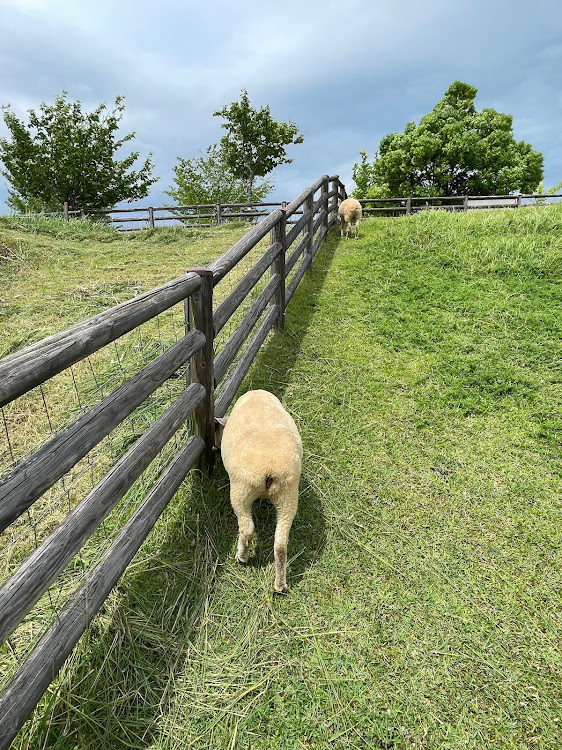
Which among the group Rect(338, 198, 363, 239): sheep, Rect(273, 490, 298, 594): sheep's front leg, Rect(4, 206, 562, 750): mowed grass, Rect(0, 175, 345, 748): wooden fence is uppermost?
Rect(338, 198, 363, 239): sheep

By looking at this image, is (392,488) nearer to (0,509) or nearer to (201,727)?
(201,727)

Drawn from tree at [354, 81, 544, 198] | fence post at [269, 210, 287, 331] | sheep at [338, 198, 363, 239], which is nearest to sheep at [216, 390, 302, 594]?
fence post at [269, 210, 287, 331]

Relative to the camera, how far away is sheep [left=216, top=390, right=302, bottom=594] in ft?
7.52

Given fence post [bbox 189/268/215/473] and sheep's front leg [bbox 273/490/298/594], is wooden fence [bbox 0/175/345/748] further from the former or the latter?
sheep's front leg [bbox 273/490/298/594]

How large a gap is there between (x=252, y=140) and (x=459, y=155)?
1329 centimetres

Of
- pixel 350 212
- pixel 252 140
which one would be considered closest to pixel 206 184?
pixel 252 140

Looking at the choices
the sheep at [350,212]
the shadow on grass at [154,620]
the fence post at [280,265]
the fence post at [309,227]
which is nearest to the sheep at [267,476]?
the shadow on grass at [154,620]

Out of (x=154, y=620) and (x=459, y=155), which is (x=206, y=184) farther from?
(x=154, y=620)

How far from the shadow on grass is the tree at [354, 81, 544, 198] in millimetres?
27515

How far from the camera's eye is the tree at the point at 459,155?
24766 mm

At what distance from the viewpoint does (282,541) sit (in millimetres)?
2334

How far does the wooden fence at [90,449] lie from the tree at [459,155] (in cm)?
2658

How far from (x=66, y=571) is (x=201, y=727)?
1067mm

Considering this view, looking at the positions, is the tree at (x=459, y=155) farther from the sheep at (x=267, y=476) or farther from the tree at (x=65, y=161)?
the sheep at (x=267, y=476)
